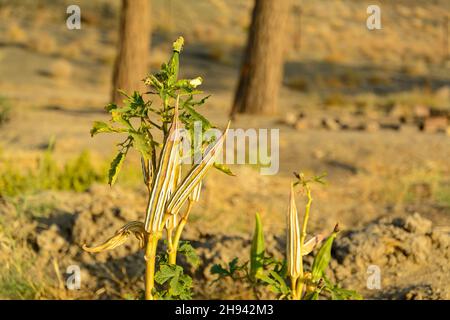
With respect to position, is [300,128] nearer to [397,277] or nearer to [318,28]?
[397,277]

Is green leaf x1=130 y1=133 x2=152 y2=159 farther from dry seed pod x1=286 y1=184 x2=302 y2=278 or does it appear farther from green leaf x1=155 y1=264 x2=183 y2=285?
dry seed pod x1=286 y1=184 x2=302 y2=278

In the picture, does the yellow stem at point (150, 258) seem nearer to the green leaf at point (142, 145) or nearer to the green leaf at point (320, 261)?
the green leaf at point (142, 145)

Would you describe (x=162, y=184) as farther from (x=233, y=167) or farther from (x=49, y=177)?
(x=233, y=167)

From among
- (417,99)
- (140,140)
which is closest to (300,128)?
(417,99)

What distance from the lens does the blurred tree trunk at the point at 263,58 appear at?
496 inches

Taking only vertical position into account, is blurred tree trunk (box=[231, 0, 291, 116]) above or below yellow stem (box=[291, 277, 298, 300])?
above

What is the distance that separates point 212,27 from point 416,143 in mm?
23410

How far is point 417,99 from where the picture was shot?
1584 cm

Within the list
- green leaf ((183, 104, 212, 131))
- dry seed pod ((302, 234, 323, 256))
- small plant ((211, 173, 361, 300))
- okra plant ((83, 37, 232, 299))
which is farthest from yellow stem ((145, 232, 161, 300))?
dry seed pod ((302, 234, 323, 256))

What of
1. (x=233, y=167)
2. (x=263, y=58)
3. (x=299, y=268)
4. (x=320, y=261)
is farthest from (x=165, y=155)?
(x=263, y=58)

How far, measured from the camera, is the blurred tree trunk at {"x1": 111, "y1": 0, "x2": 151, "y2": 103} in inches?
527

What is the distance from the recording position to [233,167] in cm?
859

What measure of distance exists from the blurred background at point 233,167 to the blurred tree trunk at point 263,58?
0.07 feet

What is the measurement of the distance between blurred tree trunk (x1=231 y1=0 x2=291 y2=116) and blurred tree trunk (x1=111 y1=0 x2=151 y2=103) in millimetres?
1609
